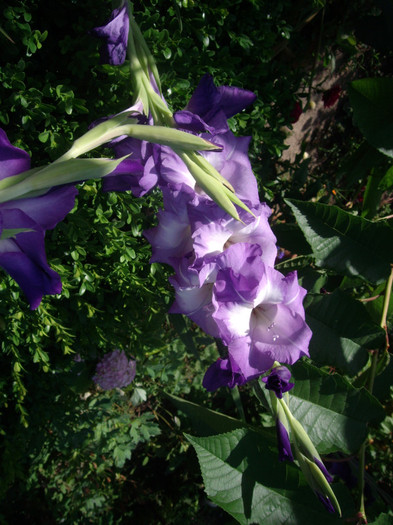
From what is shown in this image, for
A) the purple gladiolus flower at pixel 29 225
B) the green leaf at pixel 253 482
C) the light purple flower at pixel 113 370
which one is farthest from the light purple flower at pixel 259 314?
the light purple flower at pixel 113 370

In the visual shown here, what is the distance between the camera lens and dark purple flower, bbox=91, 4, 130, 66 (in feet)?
2.32

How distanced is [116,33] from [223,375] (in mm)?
596

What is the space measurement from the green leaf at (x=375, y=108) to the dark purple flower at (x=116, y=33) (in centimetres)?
86

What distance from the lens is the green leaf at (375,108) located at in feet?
4.23

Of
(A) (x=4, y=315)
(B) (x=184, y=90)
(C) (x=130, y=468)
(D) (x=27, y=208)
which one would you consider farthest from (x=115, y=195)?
(C) (x=130, y=468)

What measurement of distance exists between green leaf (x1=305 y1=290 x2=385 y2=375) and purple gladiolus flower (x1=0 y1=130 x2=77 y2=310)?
723 millimetres

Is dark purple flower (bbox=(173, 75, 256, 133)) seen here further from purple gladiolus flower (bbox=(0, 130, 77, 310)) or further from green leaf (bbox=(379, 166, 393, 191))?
green leaf (bbox=(379, 166, 393, 191))

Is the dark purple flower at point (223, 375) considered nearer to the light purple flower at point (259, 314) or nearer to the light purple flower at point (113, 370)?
the light purple flower at point (259, 314)

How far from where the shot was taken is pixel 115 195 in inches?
41.0

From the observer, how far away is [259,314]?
684 mm

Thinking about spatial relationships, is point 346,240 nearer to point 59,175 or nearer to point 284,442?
point 284,442

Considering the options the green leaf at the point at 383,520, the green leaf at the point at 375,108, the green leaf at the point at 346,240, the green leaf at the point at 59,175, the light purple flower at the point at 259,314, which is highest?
the green leaf at the point at 59,175

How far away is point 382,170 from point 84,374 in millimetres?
1370

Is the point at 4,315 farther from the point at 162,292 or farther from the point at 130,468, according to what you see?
the point at 130,468
